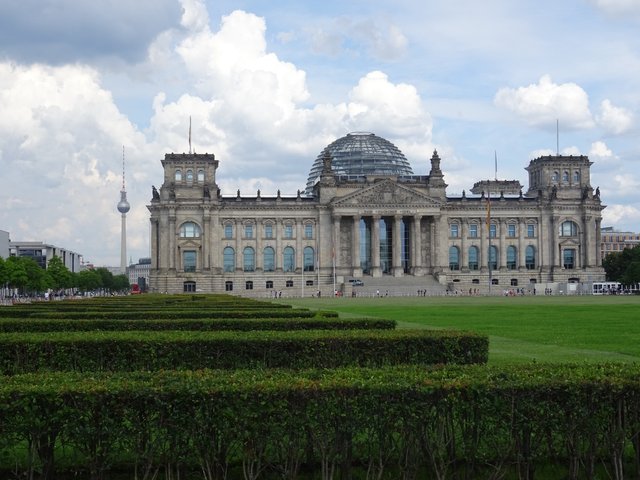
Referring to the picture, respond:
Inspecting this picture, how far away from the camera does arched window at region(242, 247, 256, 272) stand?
461 feet

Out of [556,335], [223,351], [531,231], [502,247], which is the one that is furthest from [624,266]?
[223,351]

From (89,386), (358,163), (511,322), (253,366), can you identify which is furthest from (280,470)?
(358,163)

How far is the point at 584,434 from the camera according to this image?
41.5ft

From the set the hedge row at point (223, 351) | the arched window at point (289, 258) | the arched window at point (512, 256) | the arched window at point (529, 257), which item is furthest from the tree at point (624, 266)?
the hedge row at point (223, 351)

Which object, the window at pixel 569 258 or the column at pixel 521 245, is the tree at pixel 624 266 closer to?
the window at pixel 569 258

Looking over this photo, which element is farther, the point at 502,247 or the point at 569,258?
the point at 569,258

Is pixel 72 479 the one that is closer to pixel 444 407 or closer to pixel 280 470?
pixel 280 470

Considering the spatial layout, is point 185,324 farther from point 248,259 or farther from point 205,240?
point 248,259

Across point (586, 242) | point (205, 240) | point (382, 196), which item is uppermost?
point (382, 196)

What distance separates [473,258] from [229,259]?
4457 centimetres

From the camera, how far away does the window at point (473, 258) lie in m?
145

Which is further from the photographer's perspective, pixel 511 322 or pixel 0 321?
pixel 511 322

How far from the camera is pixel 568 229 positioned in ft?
482

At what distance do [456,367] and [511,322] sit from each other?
113 feet
